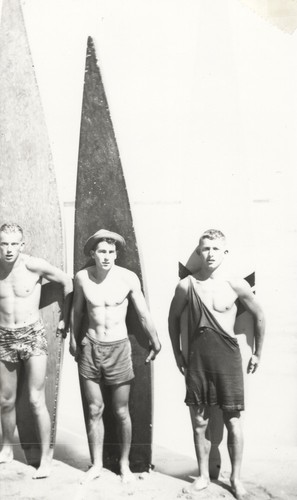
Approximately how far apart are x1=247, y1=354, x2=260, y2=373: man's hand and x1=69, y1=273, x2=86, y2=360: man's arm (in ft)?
3.06

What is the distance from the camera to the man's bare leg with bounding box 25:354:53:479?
3.29 metres

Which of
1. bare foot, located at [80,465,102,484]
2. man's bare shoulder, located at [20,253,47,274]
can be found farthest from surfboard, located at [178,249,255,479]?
man's bare shoulder, located at [20,253,47,274]

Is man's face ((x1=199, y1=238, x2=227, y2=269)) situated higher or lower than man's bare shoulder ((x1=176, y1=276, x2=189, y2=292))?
higher

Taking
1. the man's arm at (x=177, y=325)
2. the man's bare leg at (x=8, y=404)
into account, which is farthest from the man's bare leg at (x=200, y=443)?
the man's bare leg at (x=8, y=404)

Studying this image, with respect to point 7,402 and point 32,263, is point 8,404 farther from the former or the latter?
point 32,263

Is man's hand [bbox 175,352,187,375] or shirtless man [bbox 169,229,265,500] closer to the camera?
shirtless man [bbox 169,229,265,500]

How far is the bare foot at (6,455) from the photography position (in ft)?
11.0

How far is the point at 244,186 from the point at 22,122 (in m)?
1.28

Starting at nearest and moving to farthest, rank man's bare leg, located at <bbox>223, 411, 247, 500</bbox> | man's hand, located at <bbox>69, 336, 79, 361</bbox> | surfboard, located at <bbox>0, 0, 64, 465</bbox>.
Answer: man's bare leg, located at <bbox>223, 411, 247, 500</bbox> → man's hand, located at <bbox>69, 336, 79, 361</bbox> → surfboard, located at <bbox>0, 0, 64, 465</bbox>

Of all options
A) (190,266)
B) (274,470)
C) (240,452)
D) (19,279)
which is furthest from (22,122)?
(274,470)

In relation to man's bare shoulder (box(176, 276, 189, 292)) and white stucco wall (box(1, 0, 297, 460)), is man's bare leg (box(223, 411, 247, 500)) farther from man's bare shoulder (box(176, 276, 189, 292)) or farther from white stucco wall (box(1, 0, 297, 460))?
man's bare shoulder (box(176, 276, 189, 292))

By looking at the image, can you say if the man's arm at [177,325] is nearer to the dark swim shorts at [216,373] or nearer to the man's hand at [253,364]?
the dark swim shorts at [216,373]

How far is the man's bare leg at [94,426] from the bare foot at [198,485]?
0.48m

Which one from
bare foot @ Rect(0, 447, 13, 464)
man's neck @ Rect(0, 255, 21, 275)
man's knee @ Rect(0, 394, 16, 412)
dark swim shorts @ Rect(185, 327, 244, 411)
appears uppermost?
man's neck @ Rect(0, 255, 21, 275)
